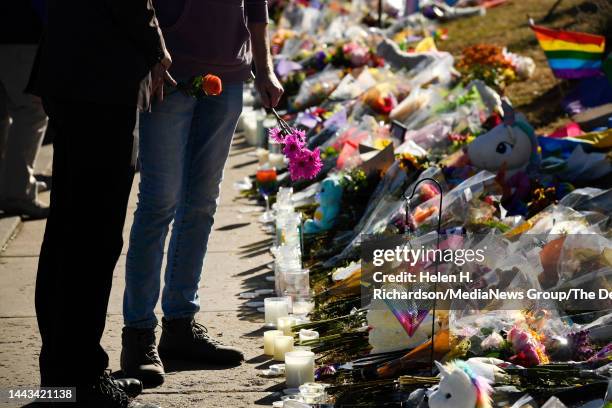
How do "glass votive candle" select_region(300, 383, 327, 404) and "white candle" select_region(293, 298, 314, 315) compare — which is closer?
"glass votive candle" select_region(300, 383, 327, 404)

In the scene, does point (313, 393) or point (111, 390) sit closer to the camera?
point (111, 390)

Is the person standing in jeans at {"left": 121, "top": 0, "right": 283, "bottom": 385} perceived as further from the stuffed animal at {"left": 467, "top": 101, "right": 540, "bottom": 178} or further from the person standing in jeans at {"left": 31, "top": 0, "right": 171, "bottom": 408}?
the stuffed animal at {"left": 467, "top": 101, "right": 540, "bottom": 178}

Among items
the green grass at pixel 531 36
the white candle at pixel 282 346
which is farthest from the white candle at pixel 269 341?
the green grass at pixel 531 36

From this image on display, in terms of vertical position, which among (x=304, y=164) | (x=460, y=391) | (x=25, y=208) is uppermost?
(x=304, y=164)

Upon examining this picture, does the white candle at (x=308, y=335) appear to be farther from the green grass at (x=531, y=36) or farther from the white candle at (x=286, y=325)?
the green grass at (x=531, y=36)

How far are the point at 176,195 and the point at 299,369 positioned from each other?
768 mm

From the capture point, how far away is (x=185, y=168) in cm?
427

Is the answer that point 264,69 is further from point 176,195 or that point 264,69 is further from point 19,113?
point 19,113

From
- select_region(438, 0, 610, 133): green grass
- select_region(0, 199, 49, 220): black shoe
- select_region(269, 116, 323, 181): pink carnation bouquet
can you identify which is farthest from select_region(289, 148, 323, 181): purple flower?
select_region(438, 0, 610, 133): green grass

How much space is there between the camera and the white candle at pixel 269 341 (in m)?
4.54

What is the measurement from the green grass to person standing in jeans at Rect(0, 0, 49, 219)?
337cm

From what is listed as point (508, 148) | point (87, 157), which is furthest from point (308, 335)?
point (508, 148)

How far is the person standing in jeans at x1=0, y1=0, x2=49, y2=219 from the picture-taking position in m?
6.54

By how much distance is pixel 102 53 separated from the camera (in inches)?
139
